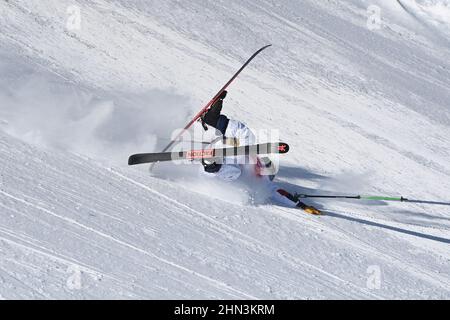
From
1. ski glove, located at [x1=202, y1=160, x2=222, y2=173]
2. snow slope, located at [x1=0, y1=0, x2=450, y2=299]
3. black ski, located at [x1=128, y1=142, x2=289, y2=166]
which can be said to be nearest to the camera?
snow slope, located at [x1=0, y1=0, x2=450, y2=299]

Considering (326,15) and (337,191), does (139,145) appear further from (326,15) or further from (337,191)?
(326,15)

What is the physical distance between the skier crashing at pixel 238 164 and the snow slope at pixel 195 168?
0.66 feet

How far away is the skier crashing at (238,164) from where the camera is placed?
25.7 feet

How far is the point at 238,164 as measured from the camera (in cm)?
795

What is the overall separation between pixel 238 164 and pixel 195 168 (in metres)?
0.53

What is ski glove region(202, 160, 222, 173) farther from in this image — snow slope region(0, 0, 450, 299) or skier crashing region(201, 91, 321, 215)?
snow slope region(0, 0, 450, 299)

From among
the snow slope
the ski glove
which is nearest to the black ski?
the ski glove

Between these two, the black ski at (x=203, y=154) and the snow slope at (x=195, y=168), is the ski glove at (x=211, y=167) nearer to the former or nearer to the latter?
the black ski at (x=203, y=154)

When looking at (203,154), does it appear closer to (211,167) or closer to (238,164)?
(211,167)

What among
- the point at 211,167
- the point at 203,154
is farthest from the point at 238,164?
the point at 203,154

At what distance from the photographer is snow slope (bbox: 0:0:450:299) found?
6.22 meters

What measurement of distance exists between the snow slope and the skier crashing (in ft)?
0.66

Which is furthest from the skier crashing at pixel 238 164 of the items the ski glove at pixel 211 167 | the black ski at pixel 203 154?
the black ski at pixel 203 154

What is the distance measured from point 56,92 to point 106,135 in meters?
1.25
